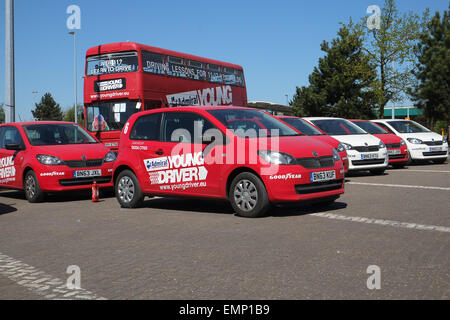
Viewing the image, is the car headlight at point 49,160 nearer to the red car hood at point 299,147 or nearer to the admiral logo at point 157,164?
the admiral logo at point 157,164

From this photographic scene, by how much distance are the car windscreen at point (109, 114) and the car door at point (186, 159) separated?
7.67m

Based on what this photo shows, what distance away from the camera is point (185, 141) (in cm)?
885

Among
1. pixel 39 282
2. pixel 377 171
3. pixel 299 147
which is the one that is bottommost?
pixel 39 282

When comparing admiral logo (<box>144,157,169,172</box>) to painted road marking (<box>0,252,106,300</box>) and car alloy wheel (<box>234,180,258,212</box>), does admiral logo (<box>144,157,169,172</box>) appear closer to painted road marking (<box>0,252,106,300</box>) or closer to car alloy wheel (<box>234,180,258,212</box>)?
car alloy wheel (<box>234,180,258,212</box>)

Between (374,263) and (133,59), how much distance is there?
42.3ft

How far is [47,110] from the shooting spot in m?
97.1

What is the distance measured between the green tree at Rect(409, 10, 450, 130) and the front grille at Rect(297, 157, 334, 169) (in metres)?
31.6

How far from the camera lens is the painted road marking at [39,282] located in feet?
14.0

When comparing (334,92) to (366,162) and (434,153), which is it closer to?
(434,153)

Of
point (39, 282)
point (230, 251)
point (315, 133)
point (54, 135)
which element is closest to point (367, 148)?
point (315, 133)

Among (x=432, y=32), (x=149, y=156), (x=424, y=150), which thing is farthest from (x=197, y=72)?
(x=432, y=32)

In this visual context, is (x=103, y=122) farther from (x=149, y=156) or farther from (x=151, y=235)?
(x=151, y=235)

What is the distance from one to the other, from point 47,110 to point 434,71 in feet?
244

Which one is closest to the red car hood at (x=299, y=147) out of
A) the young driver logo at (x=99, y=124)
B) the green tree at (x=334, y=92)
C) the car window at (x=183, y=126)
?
the car window at (x=183, y=126)
